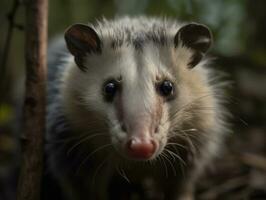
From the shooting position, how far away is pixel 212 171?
480 cm

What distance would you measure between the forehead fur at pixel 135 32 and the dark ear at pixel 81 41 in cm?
6

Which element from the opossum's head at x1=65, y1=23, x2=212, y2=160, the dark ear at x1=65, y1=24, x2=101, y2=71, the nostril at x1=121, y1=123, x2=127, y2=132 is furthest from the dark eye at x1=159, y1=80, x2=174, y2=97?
the dark ear at x1=65, y1=24, x2=101, y2=71

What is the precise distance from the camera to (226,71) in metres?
5.69

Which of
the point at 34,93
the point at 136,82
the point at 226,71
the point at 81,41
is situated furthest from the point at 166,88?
the point at 226,71

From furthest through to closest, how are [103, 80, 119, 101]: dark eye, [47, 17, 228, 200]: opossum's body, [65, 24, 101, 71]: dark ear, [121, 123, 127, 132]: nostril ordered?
[65, 24, 101, 71]: dark ear < [103, 80, 119, 101]: dark eye < [47, 17, 228, 200]: opossum's body < [121, 123, 127, 132]: nostril

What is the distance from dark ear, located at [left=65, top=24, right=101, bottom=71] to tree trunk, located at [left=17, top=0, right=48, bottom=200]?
6.7 inches

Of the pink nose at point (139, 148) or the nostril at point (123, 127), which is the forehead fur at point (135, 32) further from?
the pink nose at point (139, 148)

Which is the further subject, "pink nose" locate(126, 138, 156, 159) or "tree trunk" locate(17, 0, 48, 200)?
"tree trunk" locate(17, 0, 48, 200)

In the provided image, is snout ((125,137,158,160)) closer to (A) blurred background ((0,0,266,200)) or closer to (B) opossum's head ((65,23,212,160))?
(B) opossum's head ((65,23,212,160))

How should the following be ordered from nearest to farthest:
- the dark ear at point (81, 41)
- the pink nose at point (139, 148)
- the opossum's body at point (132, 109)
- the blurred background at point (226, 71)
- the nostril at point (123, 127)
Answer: the pink nose at point (139, 148) → the nostril at point (123, 127) → the opossum's body at point (132, 109) → the dark ear at point (81, 41) → the blurred background at point (226, 71)

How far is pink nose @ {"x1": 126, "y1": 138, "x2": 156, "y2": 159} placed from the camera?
106 inches

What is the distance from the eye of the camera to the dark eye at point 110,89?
3088 mm

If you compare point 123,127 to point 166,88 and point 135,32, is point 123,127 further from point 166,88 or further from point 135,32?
point 135,32

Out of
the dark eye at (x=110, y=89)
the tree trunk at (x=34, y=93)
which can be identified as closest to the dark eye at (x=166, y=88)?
the dark eye at (x=110, y=89)
